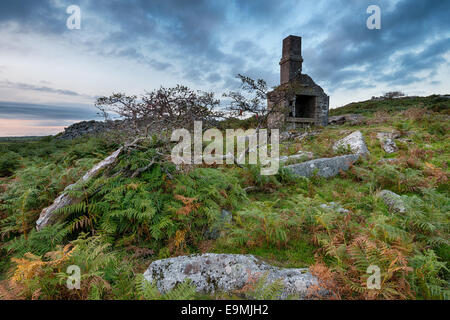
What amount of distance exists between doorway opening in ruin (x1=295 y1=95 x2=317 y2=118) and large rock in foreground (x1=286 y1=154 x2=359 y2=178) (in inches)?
393

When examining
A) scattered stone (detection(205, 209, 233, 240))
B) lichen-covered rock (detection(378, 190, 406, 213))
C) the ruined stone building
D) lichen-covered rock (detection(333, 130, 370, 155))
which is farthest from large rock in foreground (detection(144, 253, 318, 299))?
the ruined stone building

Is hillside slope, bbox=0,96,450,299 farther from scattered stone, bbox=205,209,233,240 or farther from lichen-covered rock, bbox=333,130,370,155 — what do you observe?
lichen-covered rock, bbox=333,130,370,155

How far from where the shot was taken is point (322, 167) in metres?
7.30

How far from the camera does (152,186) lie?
446 centimetres

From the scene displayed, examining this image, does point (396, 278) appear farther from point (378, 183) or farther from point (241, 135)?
point (241, 135)

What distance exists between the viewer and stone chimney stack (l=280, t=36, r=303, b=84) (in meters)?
15.0

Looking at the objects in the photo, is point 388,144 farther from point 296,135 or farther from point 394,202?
point 394,202

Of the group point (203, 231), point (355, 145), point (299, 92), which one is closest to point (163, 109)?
point (203, 231)

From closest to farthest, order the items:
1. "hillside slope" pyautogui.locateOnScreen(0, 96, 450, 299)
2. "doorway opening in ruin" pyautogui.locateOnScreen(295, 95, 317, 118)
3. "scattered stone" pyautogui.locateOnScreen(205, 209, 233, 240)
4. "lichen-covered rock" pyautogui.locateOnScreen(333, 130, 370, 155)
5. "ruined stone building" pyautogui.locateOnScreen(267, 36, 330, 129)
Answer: "hillside slope" pyautogui.locateOnScreen(0, 96, 450, 299) < "scattered stone" pyautogui.locateOnScreen(205, 209, 233, 240) < "lichen-covered rock" pyautogui.locateOnScreen(333, 130, 370, 155) < "ruined stone building" pyautogui.locateOnScreen(267, 36, 330, 129) < "doorway opening in ruin" pyautogui.locateOnScreen(295, 95, 317, 118)
